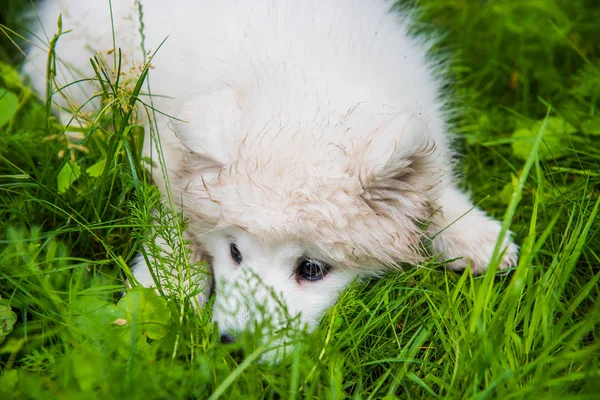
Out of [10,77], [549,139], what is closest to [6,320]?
[10,77]

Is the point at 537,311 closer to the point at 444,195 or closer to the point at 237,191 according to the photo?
the point at 444,195

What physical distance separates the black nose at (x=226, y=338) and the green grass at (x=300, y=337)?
→ 0.07m

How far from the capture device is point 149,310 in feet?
6.09

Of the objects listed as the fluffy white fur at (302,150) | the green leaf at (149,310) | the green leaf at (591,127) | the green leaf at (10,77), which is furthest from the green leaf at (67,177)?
the green leaf at (591,127)

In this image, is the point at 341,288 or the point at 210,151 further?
the point at 341,288

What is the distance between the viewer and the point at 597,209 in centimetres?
210

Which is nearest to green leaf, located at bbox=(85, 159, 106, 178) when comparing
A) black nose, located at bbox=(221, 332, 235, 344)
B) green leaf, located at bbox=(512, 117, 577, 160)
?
black nose, located at bbox=(221, 332, 235, 344)

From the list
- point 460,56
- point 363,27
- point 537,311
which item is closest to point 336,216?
point 537,311

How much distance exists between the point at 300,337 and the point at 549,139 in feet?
5.51

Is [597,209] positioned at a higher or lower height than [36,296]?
higher

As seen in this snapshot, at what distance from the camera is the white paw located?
2398 millimetres

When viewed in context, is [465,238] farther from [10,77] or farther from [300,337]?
[10,77]

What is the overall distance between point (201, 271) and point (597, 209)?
1.39 metres

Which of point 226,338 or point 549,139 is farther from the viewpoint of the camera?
point 549,139
